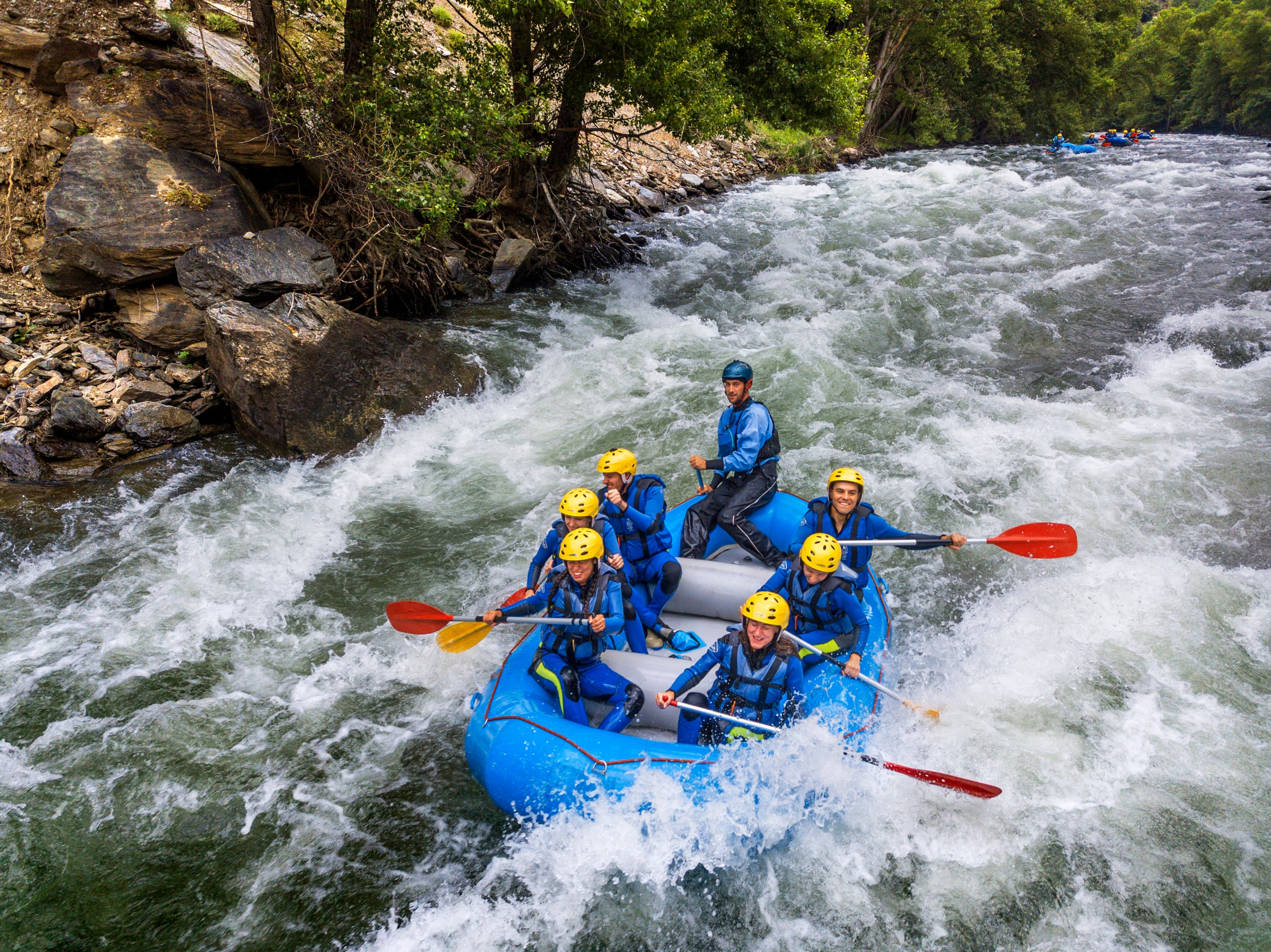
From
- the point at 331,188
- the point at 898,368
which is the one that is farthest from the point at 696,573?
the point at 331,188

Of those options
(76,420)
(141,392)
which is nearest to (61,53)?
(141,392)

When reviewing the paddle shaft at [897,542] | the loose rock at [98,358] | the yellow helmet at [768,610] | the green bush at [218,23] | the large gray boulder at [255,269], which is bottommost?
the paddle shaft at [897,542]

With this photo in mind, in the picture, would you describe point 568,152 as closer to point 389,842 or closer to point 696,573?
point 696,573

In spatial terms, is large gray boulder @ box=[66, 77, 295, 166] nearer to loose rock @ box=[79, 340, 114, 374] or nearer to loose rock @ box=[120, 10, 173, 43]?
A: loose rock @ box=[120, 10, 173, 43]

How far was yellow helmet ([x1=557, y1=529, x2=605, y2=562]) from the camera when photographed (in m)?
4.09

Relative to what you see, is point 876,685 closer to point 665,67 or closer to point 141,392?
point 141,392

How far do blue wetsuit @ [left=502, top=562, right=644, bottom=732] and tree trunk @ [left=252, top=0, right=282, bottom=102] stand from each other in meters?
6.70

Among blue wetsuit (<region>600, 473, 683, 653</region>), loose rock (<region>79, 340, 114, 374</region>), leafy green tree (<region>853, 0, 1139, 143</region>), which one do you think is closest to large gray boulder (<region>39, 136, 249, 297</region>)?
loose rock (<region>79, 340, 114, 374</region>)

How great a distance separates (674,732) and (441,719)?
4.66 ft

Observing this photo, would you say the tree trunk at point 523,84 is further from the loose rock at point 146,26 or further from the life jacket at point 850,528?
the life jacket at point 850,528

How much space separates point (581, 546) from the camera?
411 cm

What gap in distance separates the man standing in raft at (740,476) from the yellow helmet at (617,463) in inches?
19.9

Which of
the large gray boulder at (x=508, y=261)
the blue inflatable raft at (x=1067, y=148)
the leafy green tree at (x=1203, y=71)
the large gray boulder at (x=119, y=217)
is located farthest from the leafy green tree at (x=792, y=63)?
the leafy green tree at (x=1203, y=71)

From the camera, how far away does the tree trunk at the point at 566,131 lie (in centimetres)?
915
